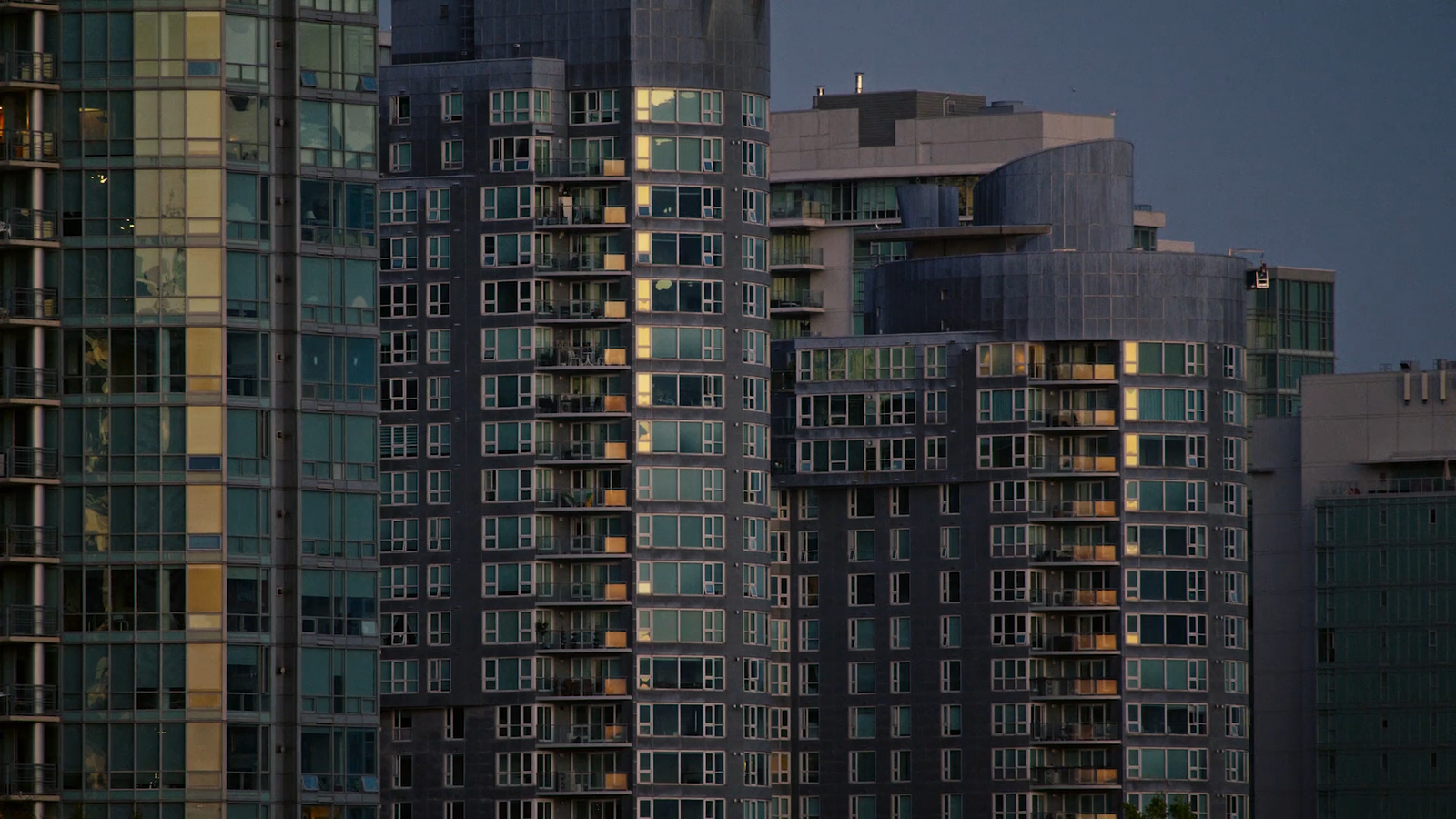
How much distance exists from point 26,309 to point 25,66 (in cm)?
955

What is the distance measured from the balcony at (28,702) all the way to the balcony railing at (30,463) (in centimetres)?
813

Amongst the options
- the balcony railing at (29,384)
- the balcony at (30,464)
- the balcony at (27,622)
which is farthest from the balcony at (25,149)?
the balcony at (27,622)

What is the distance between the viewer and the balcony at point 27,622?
14488 centimetres

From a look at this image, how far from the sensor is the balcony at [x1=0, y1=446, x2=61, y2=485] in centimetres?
14625

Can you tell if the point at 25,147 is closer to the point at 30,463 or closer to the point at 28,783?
the point at 30,463

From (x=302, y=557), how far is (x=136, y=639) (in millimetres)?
7037

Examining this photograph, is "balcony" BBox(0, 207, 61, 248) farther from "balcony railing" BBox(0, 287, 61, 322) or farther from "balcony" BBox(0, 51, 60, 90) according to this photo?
"balcony" BBox(0, 51, 60, 90)

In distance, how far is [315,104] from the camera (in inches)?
5871

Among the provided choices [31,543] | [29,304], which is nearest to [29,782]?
[31,543]

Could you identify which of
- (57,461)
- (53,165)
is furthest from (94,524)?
(53,165)

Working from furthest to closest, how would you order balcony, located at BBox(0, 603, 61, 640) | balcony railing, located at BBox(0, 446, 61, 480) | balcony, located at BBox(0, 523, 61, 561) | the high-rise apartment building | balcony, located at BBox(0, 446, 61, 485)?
balcony railing, located at BBox(0, 446, 61, 480) → balcony, located at BBox(0, 446, 61, 485) → balcony, located at BBox(0, 523, 61, 561) → balcony, located at BBox(0, 603, 61, 640) → the high-rise apartment building

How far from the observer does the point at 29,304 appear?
14675cm

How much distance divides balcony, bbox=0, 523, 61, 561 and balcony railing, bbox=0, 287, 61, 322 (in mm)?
8162

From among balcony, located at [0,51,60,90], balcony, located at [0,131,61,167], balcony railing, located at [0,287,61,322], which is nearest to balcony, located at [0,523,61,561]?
balcony railing, located at [0,287,61,322]
